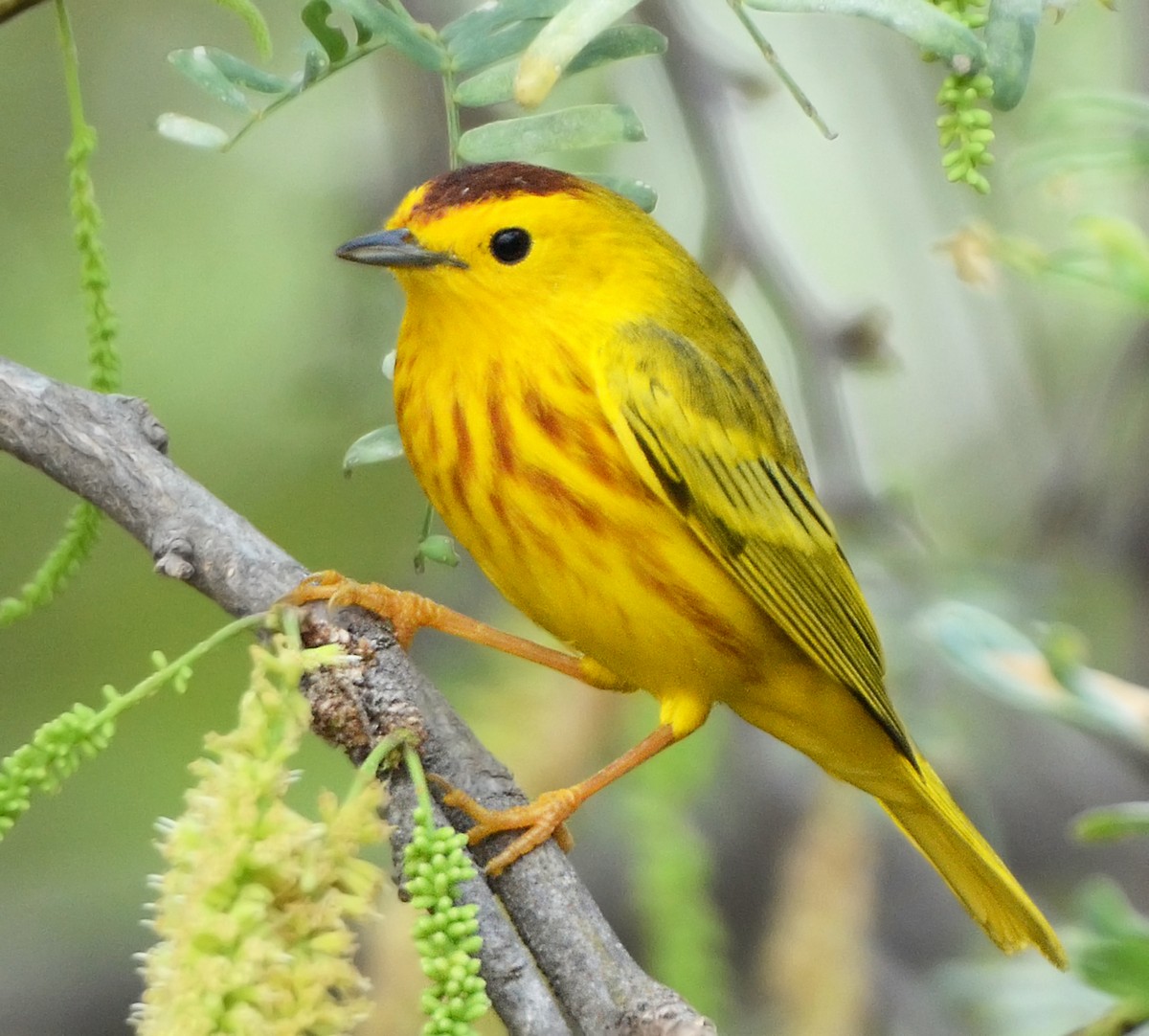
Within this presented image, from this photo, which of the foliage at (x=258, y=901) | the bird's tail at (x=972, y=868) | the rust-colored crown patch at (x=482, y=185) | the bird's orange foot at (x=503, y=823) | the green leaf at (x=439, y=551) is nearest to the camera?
the foliage at (x=258, y=901)

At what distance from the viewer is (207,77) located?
213cm

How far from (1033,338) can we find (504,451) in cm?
277

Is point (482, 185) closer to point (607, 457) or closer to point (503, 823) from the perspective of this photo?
point (607, 457)

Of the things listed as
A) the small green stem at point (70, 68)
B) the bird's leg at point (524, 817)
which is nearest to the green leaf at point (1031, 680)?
the bird's leg at point (524, 817)

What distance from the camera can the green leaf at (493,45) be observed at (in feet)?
7.54

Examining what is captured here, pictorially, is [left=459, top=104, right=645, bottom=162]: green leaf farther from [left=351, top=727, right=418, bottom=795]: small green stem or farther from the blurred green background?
the blurred green background

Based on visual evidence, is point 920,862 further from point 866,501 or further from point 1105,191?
point 1105,191

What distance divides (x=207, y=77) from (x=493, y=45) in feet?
1.38

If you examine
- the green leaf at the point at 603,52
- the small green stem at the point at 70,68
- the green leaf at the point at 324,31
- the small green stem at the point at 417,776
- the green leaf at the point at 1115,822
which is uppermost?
the small green stem at the point at 70,68

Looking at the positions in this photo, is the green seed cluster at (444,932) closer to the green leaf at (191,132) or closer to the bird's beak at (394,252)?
the green leaf at (191,132)

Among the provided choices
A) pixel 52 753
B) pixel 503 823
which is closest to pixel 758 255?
pixel 503 823

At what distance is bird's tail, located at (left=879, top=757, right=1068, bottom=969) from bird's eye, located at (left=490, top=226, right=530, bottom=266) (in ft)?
4.30

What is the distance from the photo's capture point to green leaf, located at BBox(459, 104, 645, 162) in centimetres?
228

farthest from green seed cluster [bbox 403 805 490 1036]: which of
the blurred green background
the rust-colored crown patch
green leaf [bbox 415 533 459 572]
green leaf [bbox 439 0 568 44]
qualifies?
the blurred green background
